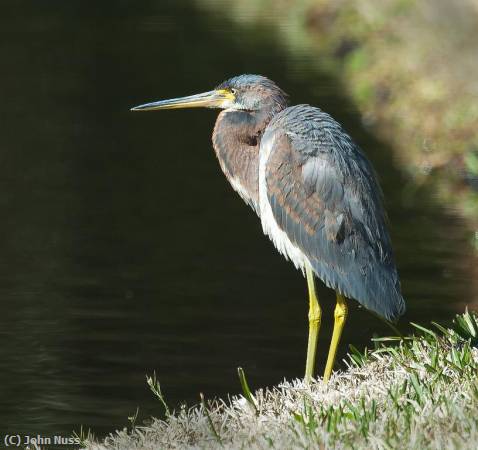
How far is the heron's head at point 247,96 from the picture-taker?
24.1ft

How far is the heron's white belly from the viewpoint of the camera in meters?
6.99

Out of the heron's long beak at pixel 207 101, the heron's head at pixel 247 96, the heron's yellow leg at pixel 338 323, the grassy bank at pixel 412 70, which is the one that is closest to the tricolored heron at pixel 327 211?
the heron's yellow leg at pixel 338 323

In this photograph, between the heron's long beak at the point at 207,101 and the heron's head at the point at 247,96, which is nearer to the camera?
the heron's head at the point at 247,96

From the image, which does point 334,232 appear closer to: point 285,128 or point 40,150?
point 285,128

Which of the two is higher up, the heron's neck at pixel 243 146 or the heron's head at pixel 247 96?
the heron's head at pixel 247 96

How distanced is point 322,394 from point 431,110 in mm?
10030

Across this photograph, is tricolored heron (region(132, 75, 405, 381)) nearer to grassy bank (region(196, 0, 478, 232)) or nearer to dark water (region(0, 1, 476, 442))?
dark water (region(0, 1, 476, 442))

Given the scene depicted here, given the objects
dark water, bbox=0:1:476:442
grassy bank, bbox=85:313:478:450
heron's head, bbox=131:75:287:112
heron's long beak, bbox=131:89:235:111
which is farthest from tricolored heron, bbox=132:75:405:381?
dark water, bbox=0:1:476:442

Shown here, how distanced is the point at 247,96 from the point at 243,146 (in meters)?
0.28

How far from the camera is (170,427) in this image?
18.5 ft

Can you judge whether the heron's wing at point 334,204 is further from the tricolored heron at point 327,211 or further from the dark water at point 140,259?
the dark water at point 140,259

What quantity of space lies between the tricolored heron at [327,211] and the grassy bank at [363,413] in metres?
0.40

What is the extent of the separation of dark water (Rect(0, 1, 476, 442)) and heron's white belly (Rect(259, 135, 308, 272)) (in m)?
0.94

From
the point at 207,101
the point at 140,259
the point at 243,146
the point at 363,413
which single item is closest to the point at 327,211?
the point at 243,146
